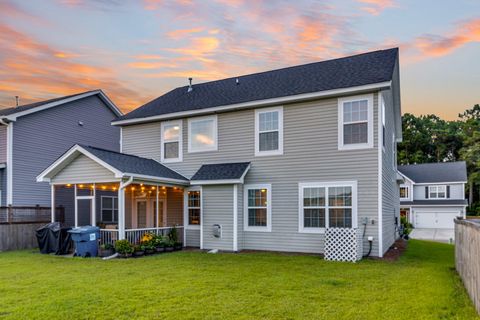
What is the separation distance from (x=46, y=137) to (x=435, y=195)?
32987 mm

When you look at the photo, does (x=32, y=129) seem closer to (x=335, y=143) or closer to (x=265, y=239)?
(x=265, y=239)

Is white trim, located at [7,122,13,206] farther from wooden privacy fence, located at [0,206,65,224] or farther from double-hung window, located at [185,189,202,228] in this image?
double-hung window, located at [185,189,202,228]

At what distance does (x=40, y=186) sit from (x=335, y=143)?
13597 millimetres

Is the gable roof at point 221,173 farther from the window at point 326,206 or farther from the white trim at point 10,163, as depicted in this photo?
the white trim at point 10,163

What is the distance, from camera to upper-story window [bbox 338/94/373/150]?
10.9 m

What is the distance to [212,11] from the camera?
1309cm

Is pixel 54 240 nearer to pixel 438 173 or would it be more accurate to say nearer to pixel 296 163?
pixel 296 163

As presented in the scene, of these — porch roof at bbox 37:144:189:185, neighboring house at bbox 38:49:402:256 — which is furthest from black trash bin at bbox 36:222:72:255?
porch roof at bbox 37:144:189:185

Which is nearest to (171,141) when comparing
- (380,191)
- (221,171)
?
(221,171)

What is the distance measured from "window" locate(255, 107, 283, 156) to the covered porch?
3205mm

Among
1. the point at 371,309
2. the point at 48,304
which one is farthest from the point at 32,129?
the point at 371,309

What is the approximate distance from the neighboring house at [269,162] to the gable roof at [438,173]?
23.9 m

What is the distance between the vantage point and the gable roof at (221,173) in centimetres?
1216

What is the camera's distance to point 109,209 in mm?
19078
